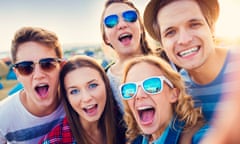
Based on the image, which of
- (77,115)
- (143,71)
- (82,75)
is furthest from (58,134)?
(143,71)

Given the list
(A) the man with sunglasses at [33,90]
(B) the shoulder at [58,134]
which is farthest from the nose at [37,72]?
(B) the shoulder at [58,134]

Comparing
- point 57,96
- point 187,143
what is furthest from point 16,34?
point 187,143

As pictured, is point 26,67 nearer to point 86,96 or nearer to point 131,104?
point 86,96

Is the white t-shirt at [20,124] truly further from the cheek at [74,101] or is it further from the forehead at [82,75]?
the forehead at [82,75]

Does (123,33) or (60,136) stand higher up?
(123,33)

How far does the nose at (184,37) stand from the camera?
233 cm

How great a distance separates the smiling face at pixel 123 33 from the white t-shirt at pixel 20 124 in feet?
3.59

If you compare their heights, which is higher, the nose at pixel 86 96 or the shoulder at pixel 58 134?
the nose at pixel 86 96

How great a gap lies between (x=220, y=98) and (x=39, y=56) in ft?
5.38

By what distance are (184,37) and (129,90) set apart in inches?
22.6

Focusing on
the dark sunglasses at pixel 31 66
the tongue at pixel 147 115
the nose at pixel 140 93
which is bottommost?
the tongue at pixel 147 115

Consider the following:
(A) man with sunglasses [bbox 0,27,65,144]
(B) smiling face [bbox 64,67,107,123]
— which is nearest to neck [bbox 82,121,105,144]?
(B) smiling face [bbox 64,67,107,123]

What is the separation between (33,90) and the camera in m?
2.97

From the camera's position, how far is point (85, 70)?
2.91 meters
